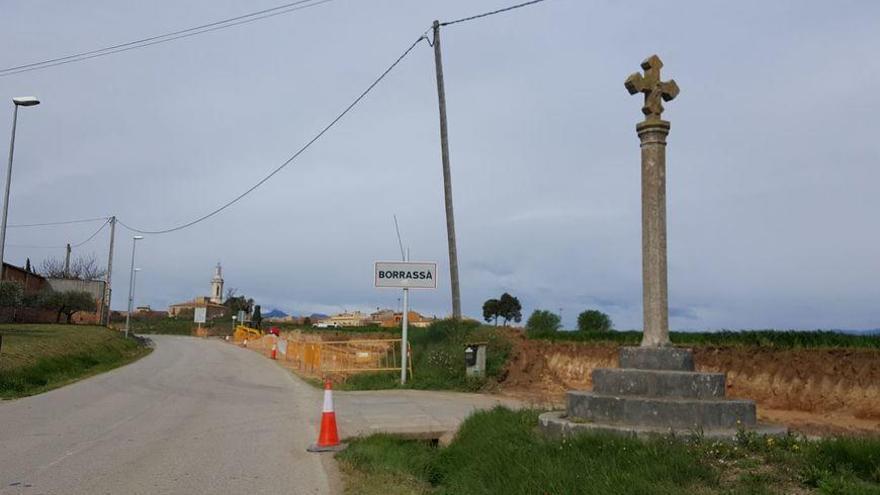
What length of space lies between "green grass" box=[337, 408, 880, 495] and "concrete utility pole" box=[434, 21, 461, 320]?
1256cm

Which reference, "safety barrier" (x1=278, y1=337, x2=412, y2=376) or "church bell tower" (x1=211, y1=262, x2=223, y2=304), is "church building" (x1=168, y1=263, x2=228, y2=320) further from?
"safety barrier" (x1=278, y1=337, x2=412, y2=376)

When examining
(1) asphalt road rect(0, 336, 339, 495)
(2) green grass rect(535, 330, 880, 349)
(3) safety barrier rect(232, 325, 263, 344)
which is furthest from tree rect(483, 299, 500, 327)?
(1) asphalt road rect(0, 336, 339, 495)

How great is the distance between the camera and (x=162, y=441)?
977 cm

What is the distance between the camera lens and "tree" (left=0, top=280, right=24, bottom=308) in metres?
38.2

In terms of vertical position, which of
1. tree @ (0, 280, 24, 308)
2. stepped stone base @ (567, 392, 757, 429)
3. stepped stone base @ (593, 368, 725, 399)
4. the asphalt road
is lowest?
the asphalt road

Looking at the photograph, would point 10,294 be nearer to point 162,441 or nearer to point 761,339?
point 162,441

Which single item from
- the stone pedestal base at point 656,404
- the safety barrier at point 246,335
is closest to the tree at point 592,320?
the safety barrier at point 246,335

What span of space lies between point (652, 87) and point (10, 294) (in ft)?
133

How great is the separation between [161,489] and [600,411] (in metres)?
4.73

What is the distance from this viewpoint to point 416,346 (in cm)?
2197

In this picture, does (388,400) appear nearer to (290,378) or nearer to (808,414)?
(290,378)

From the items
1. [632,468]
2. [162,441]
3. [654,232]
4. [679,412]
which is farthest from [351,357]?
[632,468]

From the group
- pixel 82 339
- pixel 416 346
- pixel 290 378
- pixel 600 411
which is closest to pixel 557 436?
pixel 600 411

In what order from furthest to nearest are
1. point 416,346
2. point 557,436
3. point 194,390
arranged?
1. point 416,346
2. point 194,390
3. point 557,436
